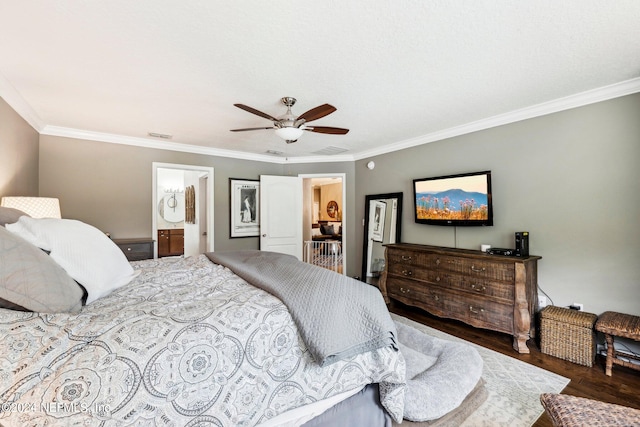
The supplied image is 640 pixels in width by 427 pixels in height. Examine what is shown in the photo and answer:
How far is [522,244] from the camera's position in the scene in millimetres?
2932

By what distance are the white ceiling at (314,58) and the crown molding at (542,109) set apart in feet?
0.04

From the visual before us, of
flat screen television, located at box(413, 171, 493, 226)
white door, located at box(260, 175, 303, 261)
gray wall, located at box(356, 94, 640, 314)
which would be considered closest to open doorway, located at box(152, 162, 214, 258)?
white door, located at box(260, 175, 303, 261)

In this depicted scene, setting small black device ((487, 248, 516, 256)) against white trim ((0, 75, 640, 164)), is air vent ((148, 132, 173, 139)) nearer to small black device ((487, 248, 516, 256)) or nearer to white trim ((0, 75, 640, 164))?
white trim ((0, 75, 640, 164))

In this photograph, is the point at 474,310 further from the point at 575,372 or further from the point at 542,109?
the point at 542,109

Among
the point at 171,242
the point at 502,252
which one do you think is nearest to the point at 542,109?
the point at 502,252

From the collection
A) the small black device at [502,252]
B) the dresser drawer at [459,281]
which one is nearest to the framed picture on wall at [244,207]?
the dresser drawer at [459,281]

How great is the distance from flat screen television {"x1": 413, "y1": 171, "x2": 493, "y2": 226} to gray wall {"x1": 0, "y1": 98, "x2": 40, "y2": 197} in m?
4.62

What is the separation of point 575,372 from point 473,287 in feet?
3.25

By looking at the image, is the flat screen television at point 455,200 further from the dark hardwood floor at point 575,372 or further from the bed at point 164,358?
the bed at point 164,358

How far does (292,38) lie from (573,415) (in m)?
2.36

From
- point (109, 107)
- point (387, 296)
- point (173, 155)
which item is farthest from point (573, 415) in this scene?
point (173, 155)

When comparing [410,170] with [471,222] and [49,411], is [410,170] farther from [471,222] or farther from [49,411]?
[49,411]

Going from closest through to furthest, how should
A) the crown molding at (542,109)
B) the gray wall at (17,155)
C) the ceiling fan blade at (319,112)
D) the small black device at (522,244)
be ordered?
1. the ceiling fan blade at (319,112)
2. the crown molding at (542,109)
3. the gray wall at (17,155)
4. the small black device at (522,244)

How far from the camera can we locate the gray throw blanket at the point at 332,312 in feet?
4.15
